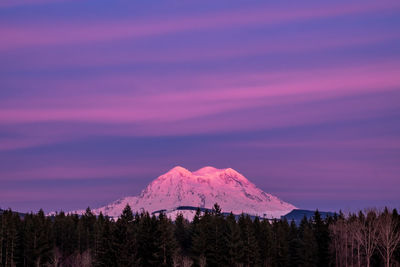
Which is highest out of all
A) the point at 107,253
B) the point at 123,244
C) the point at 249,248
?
the point at 123,244

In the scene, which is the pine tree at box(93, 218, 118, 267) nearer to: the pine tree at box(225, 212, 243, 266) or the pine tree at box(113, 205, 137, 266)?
the pine tree at box(113, 205, 137, 266)

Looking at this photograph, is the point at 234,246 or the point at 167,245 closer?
the point at 167,245

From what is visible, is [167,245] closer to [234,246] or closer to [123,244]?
[123,244]

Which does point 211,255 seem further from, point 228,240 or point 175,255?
point 175,255

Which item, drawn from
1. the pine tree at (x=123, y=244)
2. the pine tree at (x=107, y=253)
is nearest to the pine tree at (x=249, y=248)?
the pine tree at (x=123, y=244)

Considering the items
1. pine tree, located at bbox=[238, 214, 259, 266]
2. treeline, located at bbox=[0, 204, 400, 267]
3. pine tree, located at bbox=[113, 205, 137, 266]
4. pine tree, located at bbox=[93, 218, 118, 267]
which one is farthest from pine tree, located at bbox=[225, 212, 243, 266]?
pine tree, located at bbox=[93, 218, 118, 267]

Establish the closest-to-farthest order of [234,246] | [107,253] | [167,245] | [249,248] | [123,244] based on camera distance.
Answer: [123,244], [107,253], [167,245], [234,246], [249,248]

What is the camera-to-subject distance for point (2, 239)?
172m

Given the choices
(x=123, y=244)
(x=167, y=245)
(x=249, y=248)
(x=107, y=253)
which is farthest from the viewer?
(x=249, y=248)

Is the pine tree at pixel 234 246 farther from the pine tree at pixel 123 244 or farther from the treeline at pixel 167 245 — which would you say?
the pine tree at pixel 123 244

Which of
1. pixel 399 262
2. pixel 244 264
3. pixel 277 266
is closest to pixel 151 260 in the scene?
pixel 244 264

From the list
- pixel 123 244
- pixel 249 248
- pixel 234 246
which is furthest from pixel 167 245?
pixel 249 248

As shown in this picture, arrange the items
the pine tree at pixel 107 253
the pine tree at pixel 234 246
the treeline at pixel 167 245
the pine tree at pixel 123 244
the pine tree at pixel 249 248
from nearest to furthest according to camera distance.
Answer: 1. the pine tree at pixel 123 244
2. the pine tree at pixel 107 253
3. the treeline at pixel 167 245
4. the pine tree at pixel 234 246
5. the pine tree at pixel 249 248

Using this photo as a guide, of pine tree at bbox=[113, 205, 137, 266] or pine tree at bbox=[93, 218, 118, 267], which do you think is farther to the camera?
pine tree at bbox=[93, 218, 118, 267]
